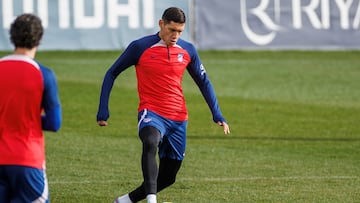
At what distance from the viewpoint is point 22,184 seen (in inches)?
289

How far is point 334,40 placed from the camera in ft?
94.5

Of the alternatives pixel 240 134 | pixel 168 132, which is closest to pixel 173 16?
pixel 168 132

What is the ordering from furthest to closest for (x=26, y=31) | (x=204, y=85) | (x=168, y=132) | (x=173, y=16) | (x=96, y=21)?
(x=96, y=21) < (x=204, y=85) < (x=168, y=132) < (x=173, y=16) < (x=26, y=31)

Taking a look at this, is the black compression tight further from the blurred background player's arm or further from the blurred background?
the blurred background

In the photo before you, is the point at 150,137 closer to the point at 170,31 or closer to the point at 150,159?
the point at 150,159

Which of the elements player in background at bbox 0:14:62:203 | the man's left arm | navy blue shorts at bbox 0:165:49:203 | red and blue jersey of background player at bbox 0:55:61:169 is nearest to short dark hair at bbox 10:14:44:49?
player in background at bbox 0:14:62:203

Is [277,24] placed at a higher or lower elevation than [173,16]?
lower

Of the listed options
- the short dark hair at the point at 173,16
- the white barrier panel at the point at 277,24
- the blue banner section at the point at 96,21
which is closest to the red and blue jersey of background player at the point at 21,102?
the short dark hair at the point at 173,16

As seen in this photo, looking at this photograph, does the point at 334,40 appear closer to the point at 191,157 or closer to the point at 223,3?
the point at 223,3

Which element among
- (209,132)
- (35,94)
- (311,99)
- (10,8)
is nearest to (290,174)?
(209,132)

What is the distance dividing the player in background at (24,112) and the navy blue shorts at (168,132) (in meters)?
2.65

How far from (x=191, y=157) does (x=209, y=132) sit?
2869mm

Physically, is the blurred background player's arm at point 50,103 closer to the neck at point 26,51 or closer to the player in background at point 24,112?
the player in background at point 24,112

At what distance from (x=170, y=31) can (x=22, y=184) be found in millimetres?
3134
